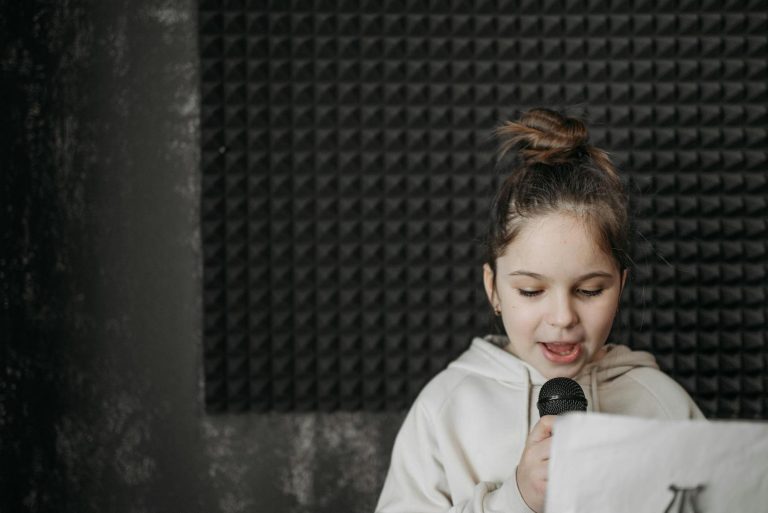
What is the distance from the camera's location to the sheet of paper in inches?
24.9

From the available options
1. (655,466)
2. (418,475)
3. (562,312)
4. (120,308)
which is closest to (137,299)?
(120,308)

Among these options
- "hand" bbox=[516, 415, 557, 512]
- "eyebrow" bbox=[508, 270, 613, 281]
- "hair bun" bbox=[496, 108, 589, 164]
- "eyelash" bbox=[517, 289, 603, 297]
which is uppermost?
"hair bun" bbox=[496, 108, 589, 164]

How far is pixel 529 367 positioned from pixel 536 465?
0.27 m

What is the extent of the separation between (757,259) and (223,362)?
1292mm

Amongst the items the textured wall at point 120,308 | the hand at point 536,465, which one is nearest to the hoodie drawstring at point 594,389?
the hand at point 536,465

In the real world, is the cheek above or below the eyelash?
below

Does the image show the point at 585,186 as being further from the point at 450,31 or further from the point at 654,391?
the point at 450,31

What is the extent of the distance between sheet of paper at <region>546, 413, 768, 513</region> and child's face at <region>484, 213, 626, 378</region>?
0.27 m

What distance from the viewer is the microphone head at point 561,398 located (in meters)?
0.79

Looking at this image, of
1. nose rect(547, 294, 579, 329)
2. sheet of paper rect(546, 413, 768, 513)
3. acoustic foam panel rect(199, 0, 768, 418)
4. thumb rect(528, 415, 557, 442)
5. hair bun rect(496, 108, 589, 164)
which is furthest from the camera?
acoustic foam panel rect(199, 0, 768, 418)

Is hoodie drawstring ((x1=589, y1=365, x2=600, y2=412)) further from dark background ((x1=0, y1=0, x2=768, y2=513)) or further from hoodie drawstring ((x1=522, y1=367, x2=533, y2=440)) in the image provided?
dark background ((x1=0, y1=0, x2=768, y2=513))

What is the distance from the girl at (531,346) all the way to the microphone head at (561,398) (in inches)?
1.9

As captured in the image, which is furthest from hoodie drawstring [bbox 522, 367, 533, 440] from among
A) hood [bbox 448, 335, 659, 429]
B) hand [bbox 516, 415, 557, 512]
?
hand [bbox 516, 415, 557, 512]

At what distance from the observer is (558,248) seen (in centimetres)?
93
